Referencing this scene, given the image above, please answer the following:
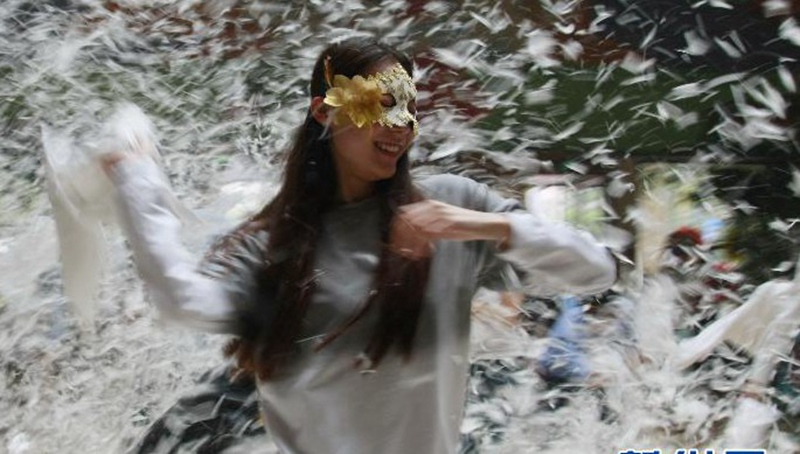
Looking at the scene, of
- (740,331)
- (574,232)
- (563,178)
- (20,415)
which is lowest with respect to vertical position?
(20,415)

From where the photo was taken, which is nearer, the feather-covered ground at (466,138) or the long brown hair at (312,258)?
the long brown hair at (312,258)

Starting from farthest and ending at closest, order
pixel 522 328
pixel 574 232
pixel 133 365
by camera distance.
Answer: pixel 133 365
pixel 522 328
pixel 574 232

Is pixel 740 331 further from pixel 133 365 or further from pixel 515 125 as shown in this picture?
pixel 133 365

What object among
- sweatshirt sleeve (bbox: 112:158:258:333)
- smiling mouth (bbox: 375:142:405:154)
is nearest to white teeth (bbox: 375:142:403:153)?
Answer: smiling mouth (bbox: 375:142:405:154)

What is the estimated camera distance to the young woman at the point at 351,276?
69 centimetres

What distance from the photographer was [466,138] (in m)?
0.95

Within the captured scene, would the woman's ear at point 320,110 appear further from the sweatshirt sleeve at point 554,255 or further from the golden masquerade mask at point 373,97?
the sweatshirt sleeve at point 554,255

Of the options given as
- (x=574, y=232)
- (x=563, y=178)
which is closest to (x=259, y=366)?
(x=574, y=232)

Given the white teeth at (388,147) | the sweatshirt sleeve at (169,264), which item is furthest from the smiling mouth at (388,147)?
the sweatshirt sleeve at (169,264)

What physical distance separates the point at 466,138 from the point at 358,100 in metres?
0.28

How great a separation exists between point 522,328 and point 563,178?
0.52 ft

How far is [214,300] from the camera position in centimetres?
69

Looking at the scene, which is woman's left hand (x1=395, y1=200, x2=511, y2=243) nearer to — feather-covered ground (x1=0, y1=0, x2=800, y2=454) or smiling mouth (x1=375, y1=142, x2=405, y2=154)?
smiling mouth (x1=375, y1=142, x2=405, y2=154)

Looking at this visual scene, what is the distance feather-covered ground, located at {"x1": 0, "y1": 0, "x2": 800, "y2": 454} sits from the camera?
0.91 meters
